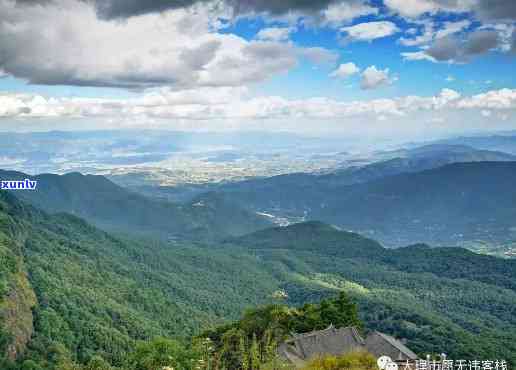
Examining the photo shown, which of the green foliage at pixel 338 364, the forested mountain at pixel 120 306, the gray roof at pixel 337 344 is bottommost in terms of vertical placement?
the forested mountain at pixel 120 306

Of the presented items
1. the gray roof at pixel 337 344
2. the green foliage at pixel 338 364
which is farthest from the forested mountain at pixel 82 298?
the green foliage at pixel 338 364

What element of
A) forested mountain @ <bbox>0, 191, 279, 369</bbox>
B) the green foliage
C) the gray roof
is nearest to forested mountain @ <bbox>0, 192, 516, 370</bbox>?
forested mountain @ <bbox>0, 191, 279, 369</bbox>

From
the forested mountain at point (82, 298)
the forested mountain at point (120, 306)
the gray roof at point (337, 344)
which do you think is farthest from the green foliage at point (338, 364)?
the forested mountain at point (82, 298)

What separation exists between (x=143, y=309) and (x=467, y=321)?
97.6m

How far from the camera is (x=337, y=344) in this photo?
63.9 metres

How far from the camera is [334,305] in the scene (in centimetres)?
7956

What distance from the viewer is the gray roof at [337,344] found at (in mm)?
60188

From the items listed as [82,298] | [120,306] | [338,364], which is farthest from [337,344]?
[120,306]

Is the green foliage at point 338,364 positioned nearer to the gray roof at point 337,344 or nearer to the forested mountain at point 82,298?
the gray roof at point 337,344

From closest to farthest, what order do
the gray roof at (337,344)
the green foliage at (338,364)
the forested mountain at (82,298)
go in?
the green foliage at (338,364)
the gray roof at (337,344)
the forested mountain at (82,298)

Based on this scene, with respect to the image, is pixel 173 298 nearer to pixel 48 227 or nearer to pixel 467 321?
pixel 48 227

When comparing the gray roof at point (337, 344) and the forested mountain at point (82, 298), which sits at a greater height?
the gray roof at point (337, 344)

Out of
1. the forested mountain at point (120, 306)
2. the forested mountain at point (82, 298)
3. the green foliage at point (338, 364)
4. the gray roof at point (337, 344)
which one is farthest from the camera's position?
the forested mountain at point (120, 306)

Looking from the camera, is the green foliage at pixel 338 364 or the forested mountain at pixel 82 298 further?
the forested mountain at pixel 82 298
